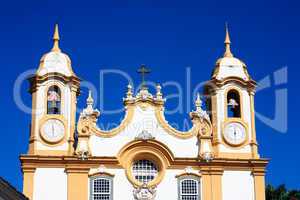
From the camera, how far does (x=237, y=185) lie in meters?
34.1

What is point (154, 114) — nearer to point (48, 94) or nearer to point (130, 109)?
Answer: point (130, 109)

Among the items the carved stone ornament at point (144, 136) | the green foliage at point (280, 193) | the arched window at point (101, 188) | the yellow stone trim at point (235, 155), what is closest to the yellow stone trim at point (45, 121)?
the arched window at point (101, 188)

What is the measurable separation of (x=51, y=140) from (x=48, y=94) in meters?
2.29

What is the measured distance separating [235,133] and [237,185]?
2.61 m

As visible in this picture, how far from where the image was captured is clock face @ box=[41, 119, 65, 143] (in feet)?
111

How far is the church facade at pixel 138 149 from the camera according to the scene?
109ft

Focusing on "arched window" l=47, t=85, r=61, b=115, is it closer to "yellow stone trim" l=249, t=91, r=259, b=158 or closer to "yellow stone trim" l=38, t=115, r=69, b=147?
"yellow stone trim" l=38, t=115, r=69, b=147

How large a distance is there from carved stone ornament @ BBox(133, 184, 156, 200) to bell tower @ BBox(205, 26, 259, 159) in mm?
3733

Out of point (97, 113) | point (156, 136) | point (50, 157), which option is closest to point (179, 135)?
point (156, 136)

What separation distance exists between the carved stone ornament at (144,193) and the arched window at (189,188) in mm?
1261

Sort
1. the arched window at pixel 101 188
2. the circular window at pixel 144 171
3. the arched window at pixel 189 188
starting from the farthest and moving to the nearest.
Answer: the circular window at pixel 144 171
the arched window at pixel 189 188
the arched window at pixel 101 188

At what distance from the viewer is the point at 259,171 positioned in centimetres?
3422

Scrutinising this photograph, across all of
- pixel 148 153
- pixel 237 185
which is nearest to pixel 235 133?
pixel 237 185

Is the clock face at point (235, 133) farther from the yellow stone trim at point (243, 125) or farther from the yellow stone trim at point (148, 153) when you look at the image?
the yellow stone trim at point (148, 153)
